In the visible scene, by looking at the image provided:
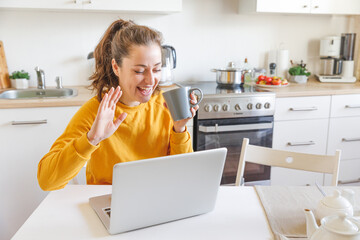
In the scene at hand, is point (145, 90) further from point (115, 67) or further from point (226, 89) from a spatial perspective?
point (226, 89)

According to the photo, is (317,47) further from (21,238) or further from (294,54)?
(21,238)

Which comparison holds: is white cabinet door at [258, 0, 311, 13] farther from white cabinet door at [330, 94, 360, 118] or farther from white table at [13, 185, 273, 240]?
white table at [13, 185, 273, 240]

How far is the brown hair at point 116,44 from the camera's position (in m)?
1.25

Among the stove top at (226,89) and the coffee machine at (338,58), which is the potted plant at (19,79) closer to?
the stove top at (226,89)

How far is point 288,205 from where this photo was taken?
1.12m

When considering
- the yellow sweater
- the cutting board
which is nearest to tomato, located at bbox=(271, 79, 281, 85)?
the yellow sweater

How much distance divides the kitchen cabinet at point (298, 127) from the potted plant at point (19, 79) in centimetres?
178

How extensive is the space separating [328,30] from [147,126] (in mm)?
2419

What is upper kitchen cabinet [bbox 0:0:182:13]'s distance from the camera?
2.26 meters

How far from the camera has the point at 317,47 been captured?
3.19 meters

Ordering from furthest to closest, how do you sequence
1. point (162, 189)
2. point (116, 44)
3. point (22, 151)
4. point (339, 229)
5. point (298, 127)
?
point (298, 127) → point (22, 151) → point (116, 44) → point (162, 189) → point (339, 229)

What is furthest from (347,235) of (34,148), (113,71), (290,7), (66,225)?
(290,7)

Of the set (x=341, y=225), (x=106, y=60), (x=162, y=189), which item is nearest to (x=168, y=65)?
(x=106, y=60)

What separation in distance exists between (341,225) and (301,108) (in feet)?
6.31
